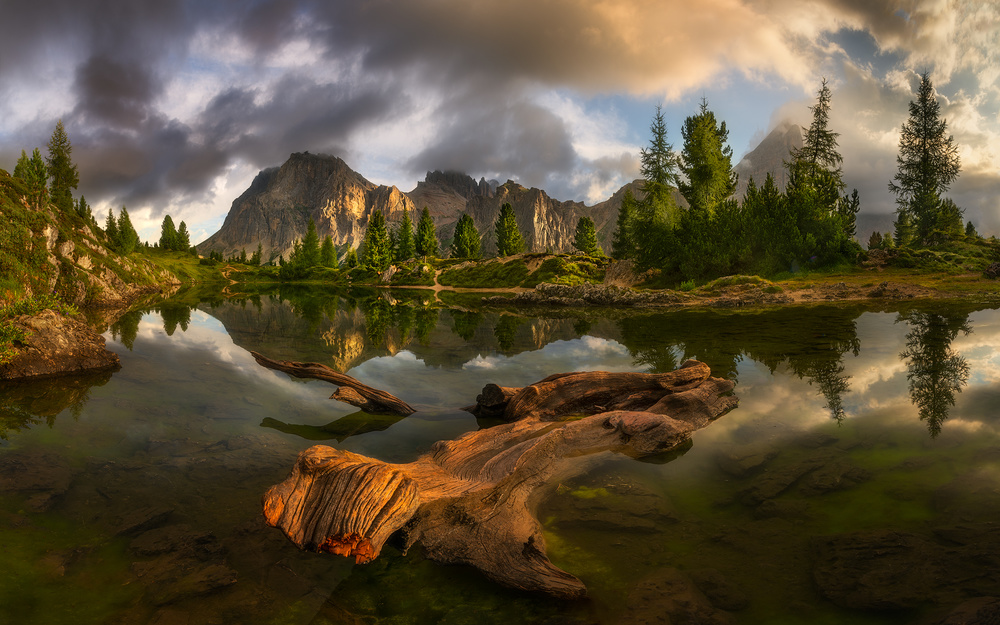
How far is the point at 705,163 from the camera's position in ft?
158

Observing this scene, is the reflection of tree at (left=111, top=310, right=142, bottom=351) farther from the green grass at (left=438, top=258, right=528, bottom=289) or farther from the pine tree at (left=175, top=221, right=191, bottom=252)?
the pine tree at (left=175, top=221, right=191, bottom=252)

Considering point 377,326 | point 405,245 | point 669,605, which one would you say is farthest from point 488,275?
point 669,605

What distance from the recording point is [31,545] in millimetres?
4809

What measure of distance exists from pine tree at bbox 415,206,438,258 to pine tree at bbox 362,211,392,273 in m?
7.30

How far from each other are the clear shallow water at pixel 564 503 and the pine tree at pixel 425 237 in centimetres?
8770

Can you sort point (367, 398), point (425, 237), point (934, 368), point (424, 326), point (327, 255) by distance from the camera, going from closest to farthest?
point (367, 398) → point (934, 368) → point (424, 326) → point (425, 237) → point (327, 255)

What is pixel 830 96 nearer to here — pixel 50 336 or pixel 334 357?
pixel 334 357

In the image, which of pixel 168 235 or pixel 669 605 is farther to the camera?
pixel 168 235

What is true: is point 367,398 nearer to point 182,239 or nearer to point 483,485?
point 483,485

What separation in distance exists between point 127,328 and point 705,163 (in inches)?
2042

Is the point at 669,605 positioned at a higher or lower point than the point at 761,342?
lower

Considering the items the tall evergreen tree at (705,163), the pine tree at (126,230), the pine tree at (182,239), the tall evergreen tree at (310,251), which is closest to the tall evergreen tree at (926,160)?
the tall evergreen tree at (705,163)

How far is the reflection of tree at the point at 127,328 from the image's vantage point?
18928 millimetres

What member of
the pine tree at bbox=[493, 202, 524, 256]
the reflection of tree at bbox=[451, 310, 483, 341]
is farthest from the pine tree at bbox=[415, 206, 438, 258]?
the reflection of tree at bbox=[451, 310, 483, 341]
